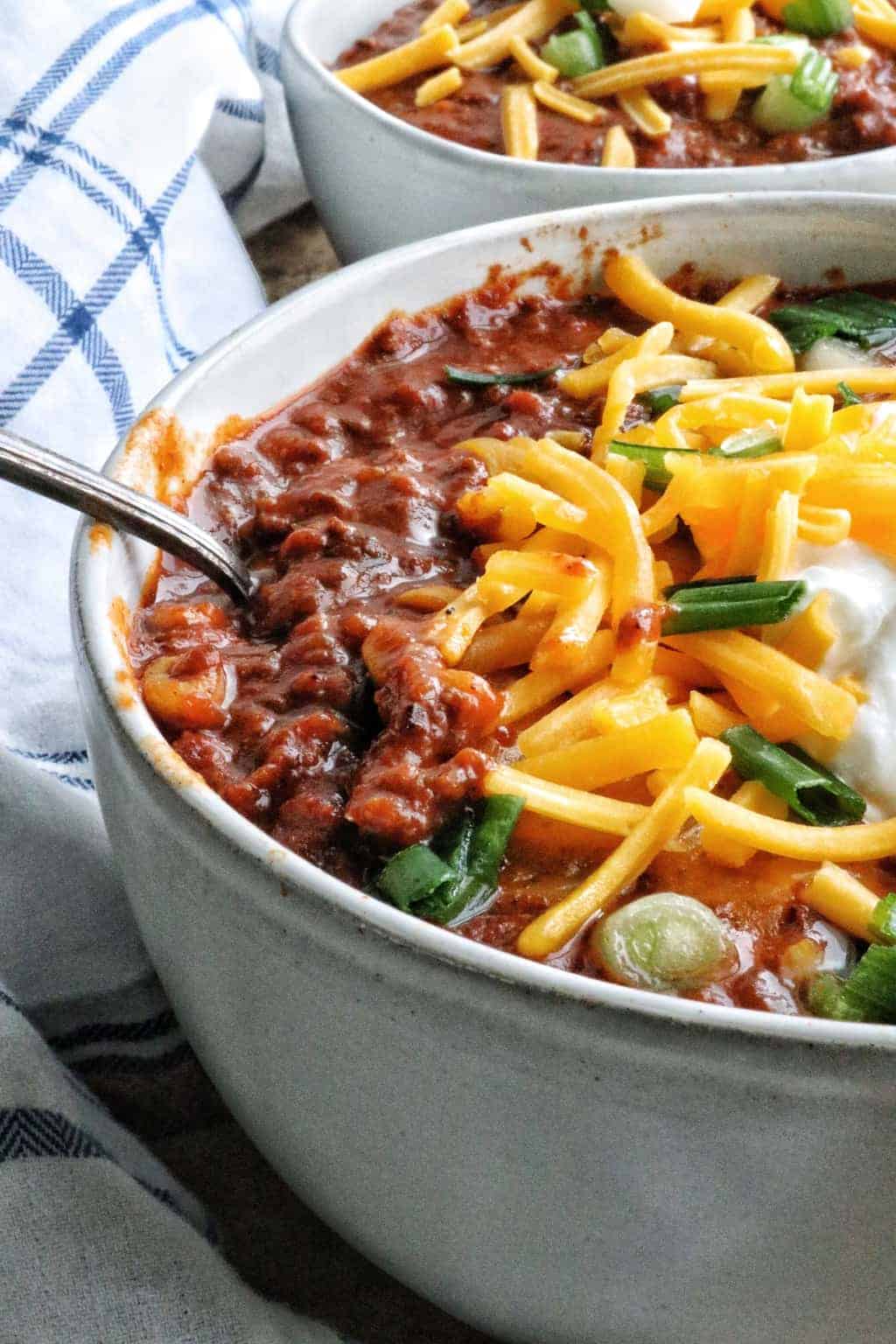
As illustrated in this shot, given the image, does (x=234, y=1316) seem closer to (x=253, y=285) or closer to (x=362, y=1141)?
(x=362, y=1141)

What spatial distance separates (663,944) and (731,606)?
1.24ft

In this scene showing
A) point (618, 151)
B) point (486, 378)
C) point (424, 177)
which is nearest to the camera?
point (486, 378)

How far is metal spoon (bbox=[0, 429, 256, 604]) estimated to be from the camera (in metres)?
1.67

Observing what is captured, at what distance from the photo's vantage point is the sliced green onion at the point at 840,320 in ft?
7.52

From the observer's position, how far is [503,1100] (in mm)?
1297

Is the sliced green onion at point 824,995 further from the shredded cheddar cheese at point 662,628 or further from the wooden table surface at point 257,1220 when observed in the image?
the wooden table surface at point 257,1220

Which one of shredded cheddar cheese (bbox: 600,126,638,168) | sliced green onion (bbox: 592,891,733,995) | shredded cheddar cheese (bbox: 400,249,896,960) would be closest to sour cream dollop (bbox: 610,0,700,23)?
shredded cheddar cheese (bbox: 600,126,638,168)

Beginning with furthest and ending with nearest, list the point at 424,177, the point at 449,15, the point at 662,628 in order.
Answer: the point at 449,15 < the point at 424,177 < the point at 662,628

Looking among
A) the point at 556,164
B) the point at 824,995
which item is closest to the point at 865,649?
the point at 824,995

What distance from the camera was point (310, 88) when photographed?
3.00 metres

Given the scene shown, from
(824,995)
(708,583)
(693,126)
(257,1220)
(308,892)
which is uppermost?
(308,892)

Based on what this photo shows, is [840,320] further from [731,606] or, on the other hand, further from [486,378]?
[731,606]

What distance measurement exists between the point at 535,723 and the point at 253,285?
1.79 m

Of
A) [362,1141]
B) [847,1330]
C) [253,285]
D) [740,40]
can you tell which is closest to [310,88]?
[253,285]
